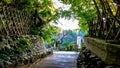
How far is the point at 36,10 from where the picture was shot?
54.4 feet

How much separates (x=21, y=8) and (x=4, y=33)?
12.3 ft

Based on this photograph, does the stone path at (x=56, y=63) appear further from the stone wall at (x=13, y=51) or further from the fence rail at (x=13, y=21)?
the fence rail at (x=13, y=21)

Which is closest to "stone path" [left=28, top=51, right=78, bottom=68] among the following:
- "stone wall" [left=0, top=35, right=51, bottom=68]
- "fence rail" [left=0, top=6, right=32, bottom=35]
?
"stone wall" [left=0, top=35, right=51, bottom=68]

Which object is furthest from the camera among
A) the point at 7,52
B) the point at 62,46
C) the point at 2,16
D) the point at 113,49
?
the point at 62,46

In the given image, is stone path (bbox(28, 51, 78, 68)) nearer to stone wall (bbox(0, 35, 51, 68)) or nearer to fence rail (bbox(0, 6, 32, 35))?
stone wall (bbox(0, 35, 51, 68))

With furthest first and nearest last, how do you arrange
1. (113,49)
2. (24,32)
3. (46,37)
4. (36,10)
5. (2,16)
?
(46,37)
(36,10)
(24,32)
(2,16)
(113,49)

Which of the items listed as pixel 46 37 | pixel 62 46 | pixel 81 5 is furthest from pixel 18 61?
pixel 62 46

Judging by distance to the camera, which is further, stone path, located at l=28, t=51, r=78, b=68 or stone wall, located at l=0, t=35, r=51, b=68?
stone path, located at l=28, t=51, r=78, b=68

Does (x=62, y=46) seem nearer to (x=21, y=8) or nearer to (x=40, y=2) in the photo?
(x=40, y=2)

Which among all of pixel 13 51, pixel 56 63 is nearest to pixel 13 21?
pixel 13 51

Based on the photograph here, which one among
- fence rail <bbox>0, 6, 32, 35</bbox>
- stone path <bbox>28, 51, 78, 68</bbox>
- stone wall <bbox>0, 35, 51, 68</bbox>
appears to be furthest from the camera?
stone path <bbox>28, 51, 78, 68</bbox>

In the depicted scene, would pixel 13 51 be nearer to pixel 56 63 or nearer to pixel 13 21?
pixel 13 21

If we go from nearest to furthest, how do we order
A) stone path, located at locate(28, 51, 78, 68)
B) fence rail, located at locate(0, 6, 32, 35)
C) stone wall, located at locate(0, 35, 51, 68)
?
stone wall, located at locate(0, 35, 51, 68) < fence rail, located at locate(0, 6, 32, 35) < stone path, located at locate(28, 51, 78, 68)

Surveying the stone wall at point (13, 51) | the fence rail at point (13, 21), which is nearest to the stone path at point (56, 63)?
the stone wall at point (13, 51)
